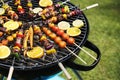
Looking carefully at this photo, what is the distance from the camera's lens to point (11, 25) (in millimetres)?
3818

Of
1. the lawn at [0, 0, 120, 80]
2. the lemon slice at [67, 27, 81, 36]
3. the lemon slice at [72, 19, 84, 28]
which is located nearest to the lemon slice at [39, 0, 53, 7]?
the lemon slice at [72, 19, 84, 28]

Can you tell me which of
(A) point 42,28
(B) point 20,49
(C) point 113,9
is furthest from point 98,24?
(B) point 20,49

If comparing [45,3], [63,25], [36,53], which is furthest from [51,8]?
[36,53]

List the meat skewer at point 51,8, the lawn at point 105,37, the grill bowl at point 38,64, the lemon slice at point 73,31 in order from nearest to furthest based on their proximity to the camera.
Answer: the grill bowl at point 38,64 < the lemon slice at point 73,31 < the meat skewer at point 51,8 < the lawn at point 105,37

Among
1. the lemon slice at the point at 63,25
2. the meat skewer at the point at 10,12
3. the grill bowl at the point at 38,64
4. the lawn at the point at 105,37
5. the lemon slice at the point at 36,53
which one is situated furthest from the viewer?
the lawn at the point at 105,37

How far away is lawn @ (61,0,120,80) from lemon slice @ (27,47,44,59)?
2.00 m

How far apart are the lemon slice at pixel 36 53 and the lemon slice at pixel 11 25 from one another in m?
0.57

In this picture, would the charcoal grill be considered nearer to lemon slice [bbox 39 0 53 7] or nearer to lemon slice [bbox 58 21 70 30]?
lemon slice [bbox 58 21 70 30]

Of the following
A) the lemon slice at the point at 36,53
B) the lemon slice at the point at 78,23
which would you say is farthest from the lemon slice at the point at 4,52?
the lemon slice at the point at 78,23

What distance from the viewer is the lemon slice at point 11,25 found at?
3773mm

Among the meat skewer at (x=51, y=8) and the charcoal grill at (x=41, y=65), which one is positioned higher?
the meat skewer at (x=51, y=8)

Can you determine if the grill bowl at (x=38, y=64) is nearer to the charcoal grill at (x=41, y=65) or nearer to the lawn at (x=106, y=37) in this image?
the charcoal grill at (x=41, y=65)

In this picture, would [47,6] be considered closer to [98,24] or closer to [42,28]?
[42,28]

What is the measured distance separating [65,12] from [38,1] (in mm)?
580
